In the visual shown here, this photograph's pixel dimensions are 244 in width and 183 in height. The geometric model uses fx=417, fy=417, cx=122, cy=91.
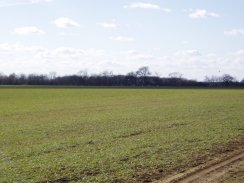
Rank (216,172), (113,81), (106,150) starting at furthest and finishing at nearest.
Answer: (113,81) < (106,150) < (216,172)

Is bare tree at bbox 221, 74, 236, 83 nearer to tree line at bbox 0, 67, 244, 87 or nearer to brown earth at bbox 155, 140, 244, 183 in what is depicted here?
tree line at bbox 0, 67, 244, 87

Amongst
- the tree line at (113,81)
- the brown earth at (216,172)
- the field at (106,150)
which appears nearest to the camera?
the brown earth at (216,172)

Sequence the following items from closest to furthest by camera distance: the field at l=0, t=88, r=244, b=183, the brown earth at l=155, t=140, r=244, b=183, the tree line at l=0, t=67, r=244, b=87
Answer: the brown earth at l=155, t=140, r=244, b=183 → the field at l=0, t=88, r=244, b=183 → the tree line at l=0, t=67, r=244, b=87

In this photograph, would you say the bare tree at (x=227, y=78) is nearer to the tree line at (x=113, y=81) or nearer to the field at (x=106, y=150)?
the tree line at (x=113, y=81)

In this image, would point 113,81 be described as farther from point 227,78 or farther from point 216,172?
point 216,172

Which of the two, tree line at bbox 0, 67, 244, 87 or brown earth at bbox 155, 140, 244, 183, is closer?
brown earth at bbox 155, 140, 244, 183

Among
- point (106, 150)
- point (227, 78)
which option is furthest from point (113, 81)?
point (106, 150)

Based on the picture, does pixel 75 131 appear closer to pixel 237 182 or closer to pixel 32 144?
pixel 32 144

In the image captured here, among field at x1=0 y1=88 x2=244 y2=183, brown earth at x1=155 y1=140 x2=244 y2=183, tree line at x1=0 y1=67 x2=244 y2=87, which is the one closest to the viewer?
brown earth at x1=155 y1=140 x2=244 y2=183

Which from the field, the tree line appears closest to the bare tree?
the tree line

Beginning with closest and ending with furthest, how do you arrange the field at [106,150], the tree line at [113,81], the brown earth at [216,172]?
the brown earth at [216,172] → the field at [106,150] → the tree line at [113,81]

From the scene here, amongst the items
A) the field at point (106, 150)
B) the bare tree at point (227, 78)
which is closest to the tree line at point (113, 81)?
the bare tree at point (227, 78)

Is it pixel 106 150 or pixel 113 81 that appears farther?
pixel 113 81

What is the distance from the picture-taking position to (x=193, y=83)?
17525cm
